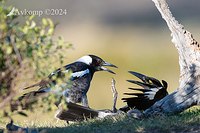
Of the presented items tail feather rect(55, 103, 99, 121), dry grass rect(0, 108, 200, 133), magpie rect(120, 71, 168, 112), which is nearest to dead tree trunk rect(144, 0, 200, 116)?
dry grass rect(0, 108, 200, 133)

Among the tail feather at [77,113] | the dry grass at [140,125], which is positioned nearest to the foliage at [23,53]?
the dry grass at [140,125]

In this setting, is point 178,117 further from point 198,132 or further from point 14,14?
point 14,14

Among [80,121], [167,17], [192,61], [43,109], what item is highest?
[167,17]

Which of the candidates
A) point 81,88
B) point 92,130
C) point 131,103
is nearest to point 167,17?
point 131,103

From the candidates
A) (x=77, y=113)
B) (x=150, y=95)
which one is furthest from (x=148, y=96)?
(x=77, y=113)

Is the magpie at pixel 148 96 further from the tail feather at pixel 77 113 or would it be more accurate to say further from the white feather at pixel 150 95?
the tail feather at pixel 77 113

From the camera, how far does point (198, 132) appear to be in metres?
4.57

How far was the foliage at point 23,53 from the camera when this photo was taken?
12.0 feet

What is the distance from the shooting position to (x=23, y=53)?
3.73m

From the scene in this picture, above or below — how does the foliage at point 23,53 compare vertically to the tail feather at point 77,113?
above

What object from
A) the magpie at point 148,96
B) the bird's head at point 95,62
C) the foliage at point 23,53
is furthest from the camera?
the bird's head at point 95,62

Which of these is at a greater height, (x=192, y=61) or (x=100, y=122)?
(x=192, y=61)

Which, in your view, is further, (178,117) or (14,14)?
(178,117)

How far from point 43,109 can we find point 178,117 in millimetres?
2642
